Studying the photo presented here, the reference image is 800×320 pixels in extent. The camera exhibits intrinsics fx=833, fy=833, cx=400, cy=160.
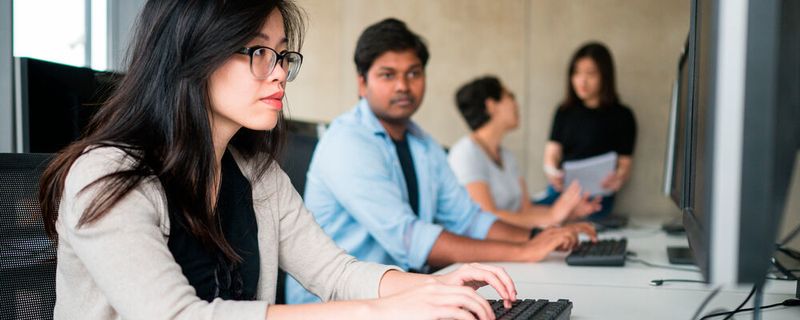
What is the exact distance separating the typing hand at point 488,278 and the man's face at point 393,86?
119 centimetres

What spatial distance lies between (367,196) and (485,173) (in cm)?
150

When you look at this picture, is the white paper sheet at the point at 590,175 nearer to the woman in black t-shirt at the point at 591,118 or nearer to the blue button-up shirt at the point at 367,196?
the woman in black t-shirt at the point at 591,118

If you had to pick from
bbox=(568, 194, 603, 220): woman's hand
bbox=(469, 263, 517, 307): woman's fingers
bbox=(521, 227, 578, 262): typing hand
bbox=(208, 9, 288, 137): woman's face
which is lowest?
bbox=(568, 194, 603, 220): woman's hand

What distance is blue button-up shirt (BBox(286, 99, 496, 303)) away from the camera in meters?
2.09

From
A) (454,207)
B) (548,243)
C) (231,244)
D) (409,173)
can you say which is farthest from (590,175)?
(231,244)

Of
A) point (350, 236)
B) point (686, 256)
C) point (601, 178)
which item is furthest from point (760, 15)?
point (601, 178)

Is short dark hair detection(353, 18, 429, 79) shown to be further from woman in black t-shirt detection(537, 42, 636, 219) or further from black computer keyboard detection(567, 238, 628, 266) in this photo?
woman in black t-shirt detection(537, 42, 636, 219)

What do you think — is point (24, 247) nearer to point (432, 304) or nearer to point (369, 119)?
point (432, 304)

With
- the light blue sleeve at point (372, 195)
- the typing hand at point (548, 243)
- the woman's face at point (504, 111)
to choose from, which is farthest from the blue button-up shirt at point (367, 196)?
the woman's face at point (504, 111)

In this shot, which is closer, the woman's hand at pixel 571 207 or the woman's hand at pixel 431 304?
the woman's hand at pixel 431 304

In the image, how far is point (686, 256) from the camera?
6.75ft

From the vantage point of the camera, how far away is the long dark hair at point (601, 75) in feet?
16.0

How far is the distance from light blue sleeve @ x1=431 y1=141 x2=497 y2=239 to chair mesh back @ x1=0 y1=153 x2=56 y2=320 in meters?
1.50

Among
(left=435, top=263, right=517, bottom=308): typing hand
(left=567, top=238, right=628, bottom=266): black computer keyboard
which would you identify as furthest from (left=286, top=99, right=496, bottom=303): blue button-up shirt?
(left=435, top=263, right=517, bottom=308): typing hand
